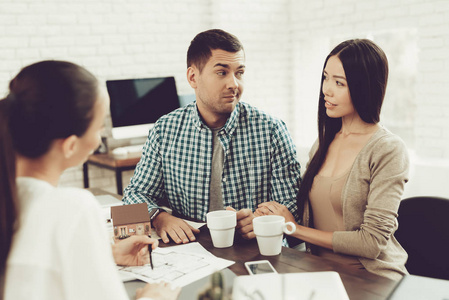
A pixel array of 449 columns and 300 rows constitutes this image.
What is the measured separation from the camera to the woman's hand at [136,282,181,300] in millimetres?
940

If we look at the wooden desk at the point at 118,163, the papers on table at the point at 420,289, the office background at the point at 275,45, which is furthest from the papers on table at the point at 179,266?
the office background at the point at 275,45

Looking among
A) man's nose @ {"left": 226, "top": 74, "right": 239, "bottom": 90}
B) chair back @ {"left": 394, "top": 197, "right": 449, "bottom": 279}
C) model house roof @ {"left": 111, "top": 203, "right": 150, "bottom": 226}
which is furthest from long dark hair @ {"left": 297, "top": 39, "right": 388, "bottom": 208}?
model house roof @ {"left": 111, "top": 203, "right": 150, "bottom": 226}

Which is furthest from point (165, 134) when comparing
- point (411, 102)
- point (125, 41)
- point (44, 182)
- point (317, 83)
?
point (317, 83)

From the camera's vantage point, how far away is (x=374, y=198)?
4.47 ft

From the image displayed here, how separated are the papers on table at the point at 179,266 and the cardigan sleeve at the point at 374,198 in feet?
1.35

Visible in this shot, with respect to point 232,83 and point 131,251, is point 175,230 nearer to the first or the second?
point 131,251

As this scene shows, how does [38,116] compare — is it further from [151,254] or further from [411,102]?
[411,102]

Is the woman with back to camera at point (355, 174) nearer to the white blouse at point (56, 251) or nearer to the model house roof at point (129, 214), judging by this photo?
the model house roof at point (129, 214)

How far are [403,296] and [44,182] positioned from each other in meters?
0.75

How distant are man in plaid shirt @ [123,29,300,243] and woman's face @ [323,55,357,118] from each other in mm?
306

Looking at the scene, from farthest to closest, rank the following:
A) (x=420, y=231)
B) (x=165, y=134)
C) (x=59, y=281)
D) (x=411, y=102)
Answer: (x=411, y=102) < (x=165, y=134) < (x=420, y=231) < (x=59, y=281)

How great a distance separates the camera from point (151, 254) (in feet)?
3.99

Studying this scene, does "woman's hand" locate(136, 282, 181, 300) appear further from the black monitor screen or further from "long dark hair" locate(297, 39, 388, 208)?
the black monitor screen

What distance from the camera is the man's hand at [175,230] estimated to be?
53.8 inches
